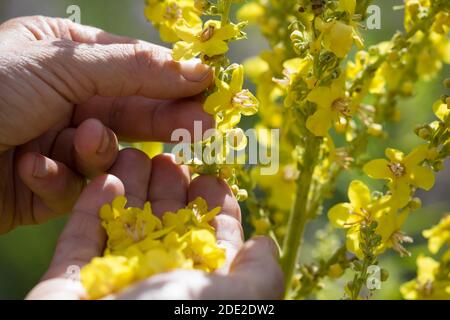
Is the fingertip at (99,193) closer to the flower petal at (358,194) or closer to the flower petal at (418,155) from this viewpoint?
the flower petal at (358,194)

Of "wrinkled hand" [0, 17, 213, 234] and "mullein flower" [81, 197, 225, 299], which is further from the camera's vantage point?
"wrinkled hand" [0, 17, 213, 234]

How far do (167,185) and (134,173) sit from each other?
0.08 meters

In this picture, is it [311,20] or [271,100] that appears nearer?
[311,20]

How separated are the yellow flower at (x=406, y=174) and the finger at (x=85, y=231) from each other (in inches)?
22.9

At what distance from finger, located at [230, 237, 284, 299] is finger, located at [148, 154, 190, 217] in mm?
361

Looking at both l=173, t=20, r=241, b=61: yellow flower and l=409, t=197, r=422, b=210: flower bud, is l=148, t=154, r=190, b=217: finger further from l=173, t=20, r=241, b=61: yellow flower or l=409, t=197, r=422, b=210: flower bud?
l=409, t=197, r=422, b=210: flower bud

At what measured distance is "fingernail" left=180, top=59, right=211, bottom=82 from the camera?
Result: 1479 millimetres

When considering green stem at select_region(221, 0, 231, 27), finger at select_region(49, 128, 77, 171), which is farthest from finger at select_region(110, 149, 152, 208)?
green stem at select_region(221, 0, 231, 27)

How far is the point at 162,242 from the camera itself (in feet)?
4.22

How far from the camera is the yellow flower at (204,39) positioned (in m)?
1.37

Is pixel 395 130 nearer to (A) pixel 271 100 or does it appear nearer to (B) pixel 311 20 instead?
(A) pixel 271 100
